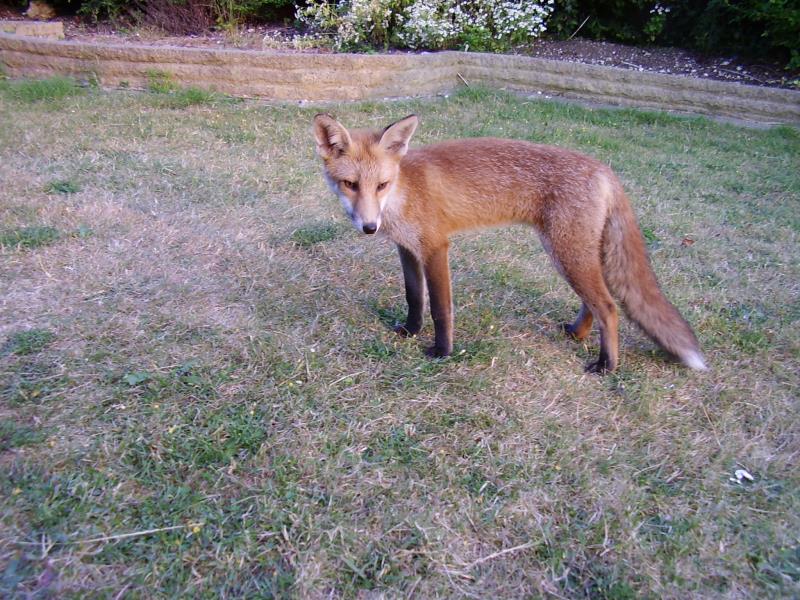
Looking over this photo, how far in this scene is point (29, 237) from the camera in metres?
4.09

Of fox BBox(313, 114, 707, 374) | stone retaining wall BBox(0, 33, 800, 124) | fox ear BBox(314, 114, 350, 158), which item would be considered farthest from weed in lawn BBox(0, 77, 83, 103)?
fox BBox(313, 114, 707, 374)

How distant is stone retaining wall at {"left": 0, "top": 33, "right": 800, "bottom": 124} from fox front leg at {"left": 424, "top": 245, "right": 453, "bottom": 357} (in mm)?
5838

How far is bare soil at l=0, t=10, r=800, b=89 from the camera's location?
8734mm

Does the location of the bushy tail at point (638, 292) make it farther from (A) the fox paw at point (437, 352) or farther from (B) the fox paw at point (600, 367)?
(A) the fox paw at point (437, 352)

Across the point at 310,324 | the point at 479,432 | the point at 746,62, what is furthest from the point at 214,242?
the point at 746,62

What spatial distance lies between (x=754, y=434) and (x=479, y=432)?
1386 millimetres

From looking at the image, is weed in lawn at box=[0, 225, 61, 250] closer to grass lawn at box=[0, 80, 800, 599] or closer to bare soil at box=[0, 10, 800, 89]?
grass lawn at box=[0, 80, 800, 599]

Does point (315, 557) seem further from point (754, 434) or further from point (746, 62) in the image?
point (746, 62)

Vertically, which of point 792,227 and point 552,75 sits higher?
point 552,75

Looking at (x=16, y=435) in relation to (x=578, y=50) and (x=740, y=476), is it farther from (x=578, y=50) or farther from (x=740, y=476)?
(x=578, y=50)

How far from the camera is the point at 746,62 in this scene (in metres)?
8.96

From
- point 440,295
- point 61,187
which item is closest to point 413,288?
point 440,295

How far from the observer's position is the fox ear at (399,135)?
3.10m

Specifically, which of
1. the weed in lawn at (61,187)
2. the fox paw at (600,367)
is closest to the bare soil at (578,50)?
the weed in lawn at (61,187)
